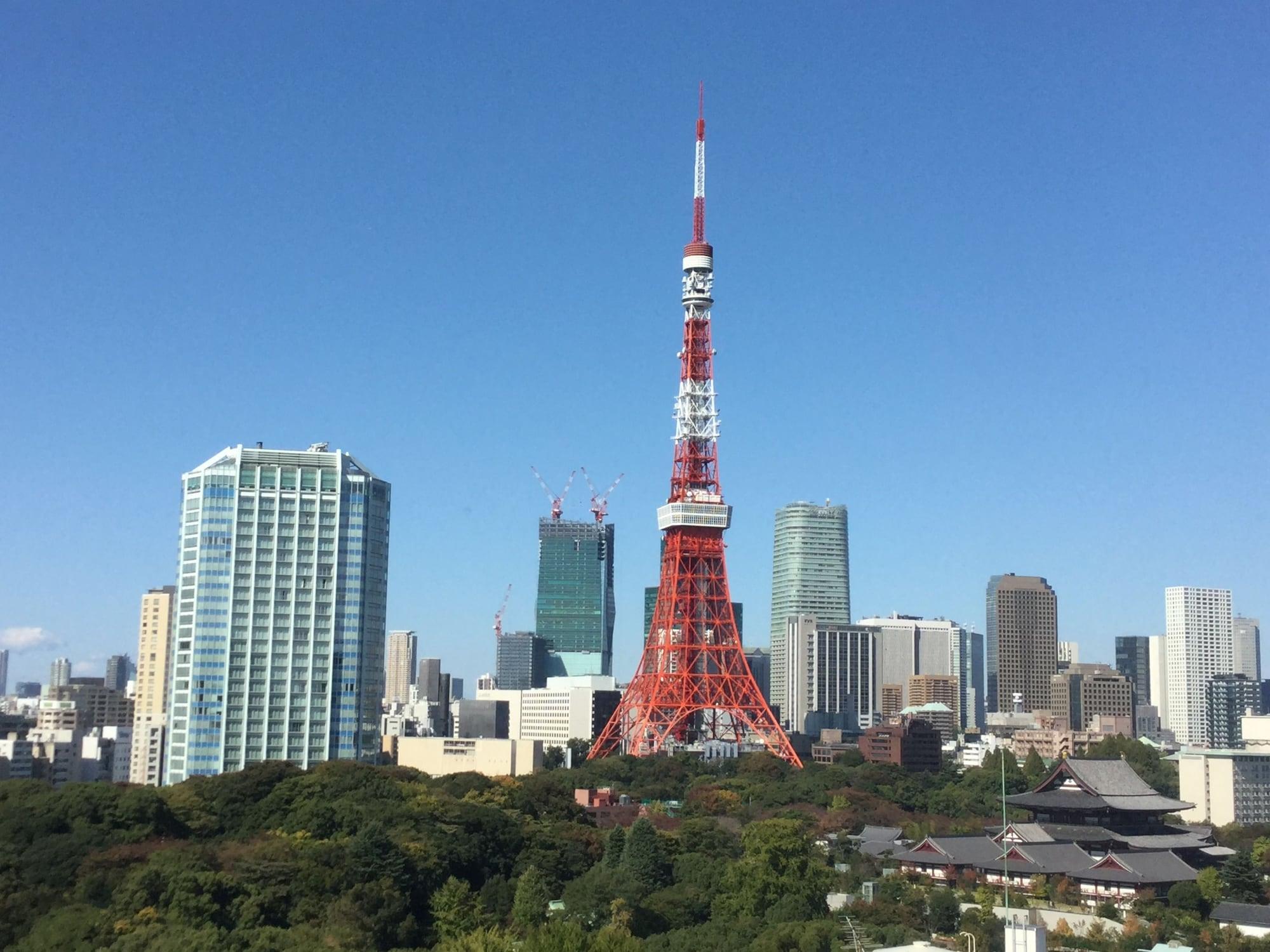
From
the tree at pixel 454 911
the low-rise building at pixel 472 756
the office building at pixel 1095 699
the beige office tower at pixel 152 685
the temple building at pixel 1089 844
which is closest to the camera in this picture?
the tree at pixel 454 911

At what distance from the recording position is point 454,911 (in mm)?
45500

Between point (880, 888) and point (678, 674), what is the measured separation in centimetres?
3469

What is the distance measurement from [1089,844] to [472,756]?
3719 cm

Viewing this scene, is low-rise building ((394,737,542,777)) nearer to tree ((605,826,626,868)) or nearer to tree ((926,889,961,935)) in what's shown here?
tree ((605,826,626,868))

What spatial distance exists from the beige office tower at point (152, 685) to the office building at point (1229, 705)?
112617mm

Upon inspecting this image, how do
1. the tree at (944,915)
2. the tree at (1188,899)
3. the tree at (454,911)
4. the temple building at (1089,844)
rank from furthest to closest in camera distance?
the temple building at (1089,844)
the tree at (1188,899)
the tree at (944,915)
the tree at (454,911)

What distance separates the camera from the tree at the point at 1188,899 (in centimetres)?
5741

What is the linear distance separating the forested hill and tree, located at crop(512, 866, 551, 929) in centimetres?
8

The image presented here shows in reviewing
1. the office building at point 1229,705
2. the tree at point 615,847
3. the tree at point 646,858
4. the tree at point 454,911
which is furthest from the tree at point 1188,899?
the office building at point 1229,705

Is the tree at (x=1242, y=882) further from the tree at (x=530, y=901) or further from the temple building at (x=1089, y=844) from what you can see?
the tree at (x=530, y=901)

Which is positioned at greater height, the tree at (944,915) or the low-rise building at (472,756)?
the low-rise building at (472,756)

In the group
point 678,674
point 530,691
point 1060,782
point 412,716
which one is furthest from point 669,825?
point 412,716

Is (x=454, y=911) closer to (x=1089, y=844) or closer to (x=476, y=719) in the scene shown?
(x=1089, y=844)

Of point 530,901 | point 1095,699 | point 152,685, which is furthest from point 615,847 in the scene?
point 1095,699
